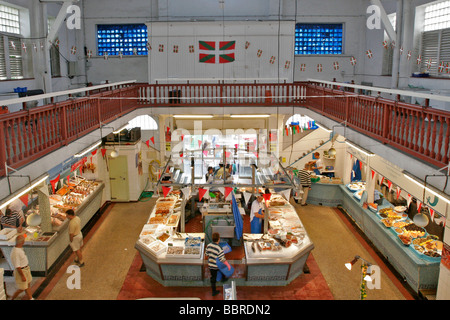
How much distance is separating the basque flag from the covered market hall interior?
0.22ft

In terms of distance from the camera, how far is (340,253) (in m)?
12.1

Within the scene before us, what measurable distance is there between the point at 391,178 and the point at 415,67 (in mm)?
6811

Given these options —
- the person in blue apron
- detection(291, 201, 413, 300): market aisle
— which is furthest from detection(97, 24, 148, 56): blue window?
the person in blue apron

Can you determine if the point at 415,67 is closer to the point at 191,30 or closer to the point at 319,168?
the point at 319,168

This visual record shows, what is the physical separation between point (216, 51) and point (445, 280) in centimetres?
1395

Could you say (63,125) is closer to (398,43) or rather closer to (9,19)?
(9,19)

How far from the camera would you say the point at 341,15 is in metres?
21.1

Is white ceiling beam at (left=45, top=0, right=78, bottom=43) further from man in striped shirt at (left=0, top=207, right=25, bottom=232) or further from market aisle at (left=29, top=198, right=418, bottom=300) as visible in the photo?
market aisle at (left=29, top=198, right=418, bottom=300)

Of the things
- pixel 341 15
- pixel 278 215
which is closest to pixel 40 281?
pixel 278 215

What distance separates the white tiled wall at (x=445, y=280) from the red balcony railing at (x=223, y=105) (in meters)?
1.88

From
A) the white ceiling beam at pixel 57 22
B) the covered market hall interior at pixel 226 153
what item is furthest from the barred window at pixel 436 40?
the white ceiling beam at pixel 57 22

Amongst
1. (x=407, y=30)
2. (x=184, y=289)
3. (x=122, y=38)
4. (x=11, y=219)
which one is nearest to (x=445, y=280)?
(x=184, y=289)

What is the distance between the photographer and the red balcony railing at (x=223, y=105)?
6695mm

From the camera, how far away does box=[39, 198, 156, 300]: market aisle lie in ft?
32.6
